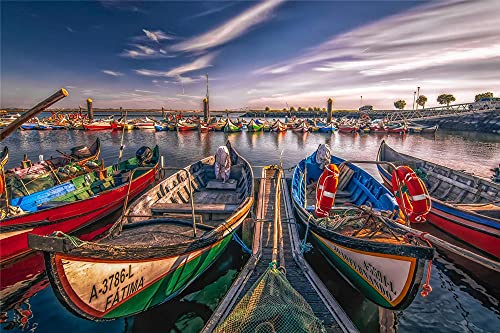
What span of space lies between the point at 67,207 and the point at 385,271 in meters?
11.8

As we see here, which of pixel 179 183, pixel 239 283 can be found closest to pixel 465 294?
pixel 239 283

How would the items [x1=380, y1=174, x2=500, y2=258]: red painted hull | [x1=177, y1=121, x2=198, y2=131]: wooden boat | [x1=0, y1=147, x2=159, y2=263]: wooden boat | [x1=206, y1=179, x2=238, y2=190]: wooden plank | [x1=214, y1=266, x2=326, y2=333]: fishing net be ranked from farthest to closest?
[x1=177, y1=121, x2=198, y2=131]: wooden boat
[x1=206, y1=179, x2=238, y2=190]: wooden plank
[x1=0, y1=147, x2=159, y2=263]: wooden boat
[x1=380, y1=174, x2=500, y2=258]: red painted hull
[x1=214, y1=266, x2=326, y2=333]: fishing net

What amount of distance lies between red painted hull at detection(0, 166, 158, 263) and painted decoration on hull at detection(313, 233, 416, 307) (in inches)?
427

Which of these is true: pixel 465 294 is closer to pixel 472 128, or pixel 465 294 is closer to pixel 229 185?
pixel 229 185

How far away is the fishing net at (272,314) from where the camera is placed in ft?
14.3

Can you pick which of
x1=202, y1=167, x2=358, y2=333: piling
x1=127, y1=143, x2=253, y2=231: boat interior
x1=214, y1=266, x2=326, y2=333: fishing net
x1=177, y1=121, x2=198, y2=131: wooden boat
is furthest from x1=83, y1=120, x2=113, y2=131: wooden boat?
x1=214, y1=266, x2=326, y2=333: fishing net

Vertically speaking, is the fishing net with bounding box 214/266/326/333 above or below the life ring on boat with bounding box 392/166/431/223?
below

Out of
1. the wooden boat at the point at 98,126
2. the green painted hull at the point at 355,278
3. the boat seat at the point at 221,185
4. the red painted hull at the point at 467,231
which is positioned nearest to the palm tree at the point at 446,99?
the red painted hull at the point at 467,231

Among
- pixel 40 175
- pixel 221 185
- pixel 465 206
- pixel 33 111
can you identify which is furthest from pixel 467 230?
pixel 40 175

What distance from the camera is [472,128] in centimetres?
5847

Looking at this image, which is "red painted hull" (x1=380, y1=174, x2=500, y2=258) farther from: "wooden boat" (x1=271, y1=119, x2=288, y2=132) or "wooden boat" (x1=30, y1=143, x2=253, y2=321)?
"wooden boat" (x1=271, y1=119, x2=288, y2=132)

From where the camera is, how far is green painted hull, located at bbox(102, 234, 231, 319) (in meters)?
5.01

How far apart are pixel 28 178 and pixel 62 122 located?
56.3 m

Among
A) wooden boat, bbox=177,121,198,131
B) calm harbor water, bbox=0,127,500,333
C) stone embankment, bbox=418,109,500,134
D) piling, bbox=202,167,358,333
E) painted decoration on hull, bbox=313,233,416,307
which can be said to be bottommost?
calm harbor water, bbox=0,127,500,333
